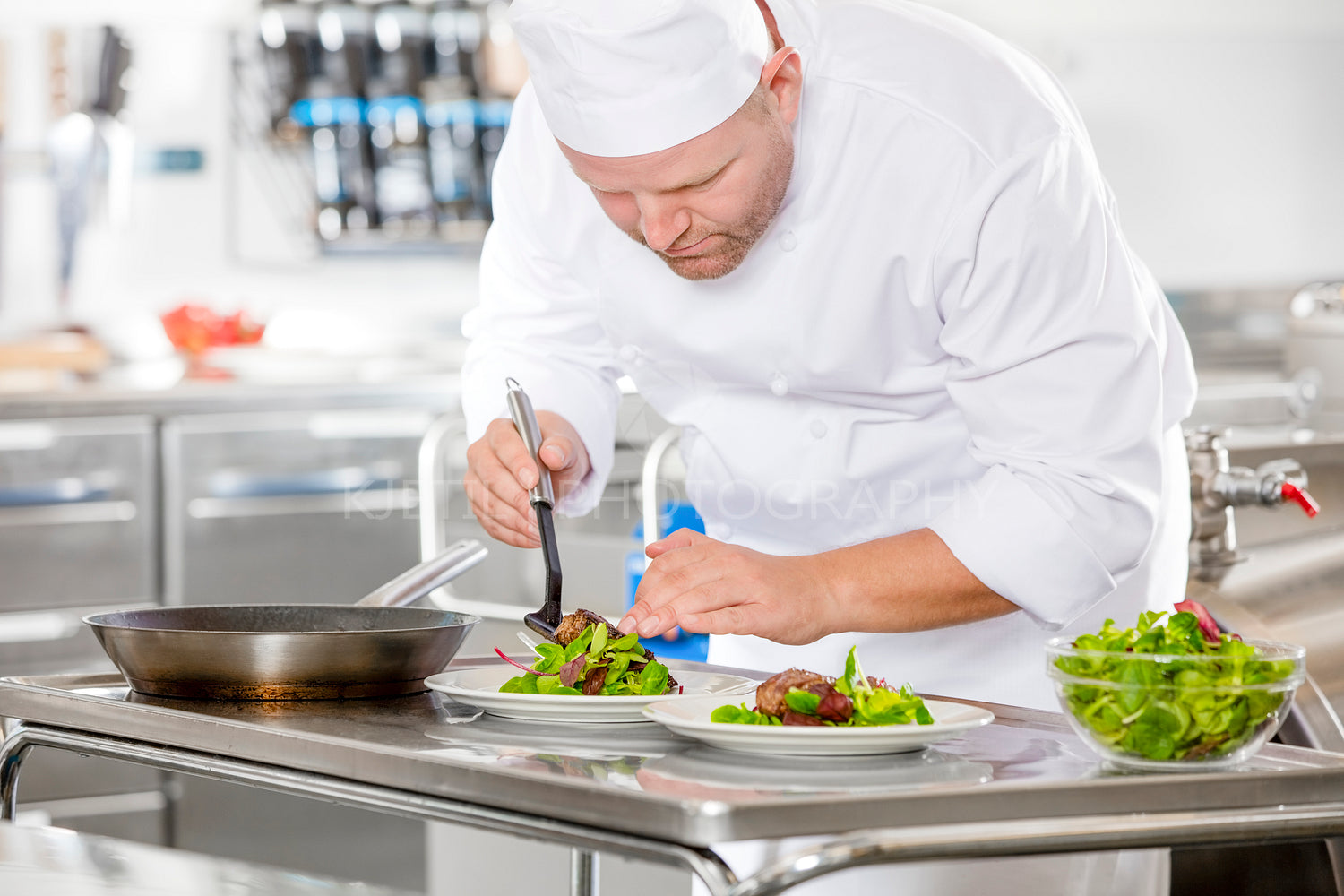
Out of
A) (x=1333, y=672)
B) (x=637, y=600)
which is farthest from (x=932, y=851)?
(x=1333, y=672)

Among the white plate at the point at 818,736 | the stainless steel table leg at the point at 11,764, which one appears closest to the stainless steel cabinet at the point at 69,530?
the stainless steel table leg at the point at 11,764

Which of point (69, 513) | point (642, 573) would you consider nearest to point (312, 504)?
point (69, 513)

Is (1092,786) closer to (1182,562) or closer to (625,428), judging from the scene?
(1182,562)

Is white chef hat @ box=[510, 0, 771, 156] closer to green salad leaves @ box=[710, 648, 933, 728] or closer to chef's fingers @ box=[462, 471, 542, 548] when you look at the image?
chef's fingers @ box=[462, 471, 542, 548]

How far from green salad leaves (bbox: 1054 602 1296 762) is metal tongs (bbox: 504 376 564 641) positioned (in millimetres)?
426

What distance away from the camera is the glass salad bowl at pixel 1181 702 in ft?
2.80

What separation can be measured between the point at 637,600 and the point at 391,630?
165 millimetres

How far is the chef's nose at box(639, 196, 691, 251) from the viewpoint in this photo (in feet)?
4.09

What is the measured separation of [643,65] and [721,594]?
43 cm

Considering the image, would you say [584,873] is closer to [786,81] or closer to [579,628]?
[579,628]

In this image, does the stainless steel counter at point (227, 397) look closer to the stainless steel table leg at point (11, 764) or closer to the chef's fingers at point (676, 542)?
the stainless steel table leg at point (11, 764)

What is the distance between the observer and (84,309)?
12.9ft

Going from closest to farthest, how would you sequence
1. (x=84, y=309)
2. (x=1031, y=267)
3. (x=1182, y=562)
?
1. (x=1031, y=267)
2. (x=1182, y=562)
3. (x=84, y=309)

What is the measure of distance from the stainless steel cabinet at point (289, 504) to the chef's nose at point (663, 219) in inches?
88.3
